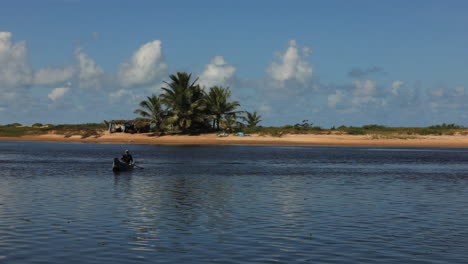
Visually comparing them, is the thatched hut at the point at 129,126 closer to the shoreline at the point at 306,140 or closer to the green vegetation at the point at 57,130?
the shoreline at the point at 306,140

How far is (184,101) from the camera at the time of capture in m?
103

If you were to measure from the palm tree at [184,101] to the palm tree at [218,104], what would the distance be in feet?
6.34

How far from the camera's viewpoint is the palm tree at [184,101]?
102562mm

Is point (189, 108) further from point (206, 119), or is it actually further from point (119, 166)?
point (119, 166)

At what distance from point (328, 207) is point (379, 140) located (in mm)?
83229

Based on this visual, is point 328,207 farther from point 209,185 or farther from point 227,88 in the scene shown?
point 227,88

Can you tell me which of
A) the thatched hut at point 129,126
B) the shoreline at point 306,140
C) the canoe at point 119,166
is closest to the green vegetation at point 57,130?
the thatched hut at point 129,126

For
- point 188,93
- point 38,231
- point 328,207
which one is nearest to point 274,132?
point 188,93

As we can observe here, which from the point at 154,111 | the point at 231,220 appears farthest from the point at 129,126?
the point at 231,220

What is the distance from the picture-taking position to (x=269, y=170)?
47.6m

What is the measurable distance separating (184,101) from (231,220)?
271ft

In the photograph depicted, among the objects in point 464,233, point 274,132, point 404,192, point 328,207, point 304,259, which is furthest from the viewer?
point 274,132

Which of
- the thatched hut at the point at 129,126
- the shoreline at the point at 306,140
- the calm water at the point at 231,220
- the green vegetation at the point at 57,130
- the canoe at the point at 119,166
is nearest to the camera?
the calm water at the point at 231,220

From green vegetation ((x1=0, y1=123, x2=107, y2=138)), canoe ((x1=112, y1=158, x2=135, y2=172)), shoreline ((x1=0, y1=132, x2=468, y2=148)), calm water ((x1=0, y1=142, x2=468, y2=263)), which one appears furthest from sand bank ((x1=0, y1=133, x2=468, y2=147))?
calm water ((x1=0, y1=142, x2=468, y2=263))
